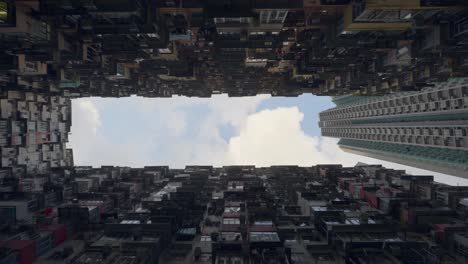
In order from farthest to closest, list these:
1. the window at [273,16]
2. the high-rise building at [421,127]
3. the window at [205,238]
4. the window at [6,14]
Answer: the high-rise building at [421,127] → the window at [205,238] → the window at [273,16] → the window at [6,14]

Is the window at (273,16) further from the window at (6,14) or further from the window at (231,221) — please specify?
the window at (231,221)

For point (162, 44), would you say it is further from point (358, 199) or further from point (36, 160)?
point (36, 160)

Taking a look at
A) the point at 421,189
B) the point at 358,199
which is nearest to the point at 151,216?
the point at 358,199

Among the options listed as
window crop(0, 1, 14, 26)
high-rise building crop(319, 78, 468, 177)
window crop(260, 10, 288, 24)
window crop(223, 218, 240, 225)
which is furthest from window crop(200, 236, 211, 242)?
high-rise building crop(319, 78, 468, 177)

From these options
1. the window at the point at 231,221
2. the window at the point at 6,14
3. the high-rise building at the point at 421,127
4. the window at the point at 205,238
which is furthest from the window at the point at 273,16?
the high-rise building at the point at 421,127

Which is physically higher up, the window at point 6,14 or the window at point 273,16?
the window at point 273,16

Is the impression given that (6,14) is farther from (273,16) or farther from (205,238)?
(205,238)

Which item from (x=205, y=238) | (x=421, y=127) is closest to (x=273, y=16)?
(x=205, y=238)

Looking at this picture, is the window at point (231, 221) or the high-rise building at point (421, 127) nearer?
the window at point (231, 221)
